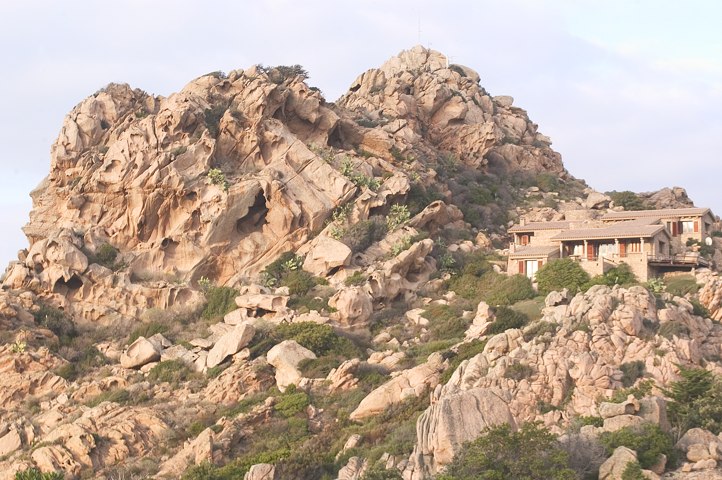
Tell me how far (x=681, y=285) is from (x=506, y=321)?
1075 centimetres

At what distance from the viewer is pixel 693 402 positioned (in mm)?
38469

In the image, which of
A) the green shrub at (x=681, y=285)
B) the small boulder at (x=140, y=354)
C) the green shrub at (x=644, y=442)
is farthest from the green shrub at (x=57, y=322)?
the green shrub at (x=644, y=442)

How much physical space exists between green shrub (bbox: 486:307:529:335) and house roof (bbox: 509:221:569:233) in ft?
48.1

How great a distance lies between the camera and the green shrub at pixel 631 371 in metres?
43.7

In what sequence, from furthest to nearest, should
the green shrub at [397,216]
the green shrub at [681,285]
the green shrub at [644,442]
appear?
the green shrub at [397,216] < the green shrub at [681,285] < the green shrub at [644,442]

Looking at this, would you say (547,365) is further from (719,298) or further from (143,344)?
(143,344)

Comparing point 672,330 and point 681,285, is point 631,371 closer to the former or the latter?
point 672,330

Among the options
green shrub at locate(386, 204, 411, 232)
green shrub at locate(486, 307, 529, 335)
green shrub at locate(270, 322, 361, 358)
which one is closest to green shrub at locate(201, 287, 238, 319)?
green shrub at locate(270, 322, 361, 358)

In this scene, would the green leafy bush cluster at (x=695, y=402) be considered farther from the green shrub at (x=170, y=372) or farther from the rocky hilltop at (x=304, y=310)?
the green shrub at (x=170, y=372)

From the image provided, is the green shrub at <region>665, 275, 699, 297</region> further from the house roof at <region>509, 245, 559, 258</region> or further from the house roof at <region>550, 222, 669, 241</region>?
the house roof at <region>509, 245, 559, 258</region>

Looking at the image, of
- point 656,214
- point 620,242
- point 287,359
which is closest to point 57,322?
point 287,359

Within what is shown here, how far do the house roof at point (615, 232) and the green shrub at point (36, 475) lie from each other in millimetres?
33419

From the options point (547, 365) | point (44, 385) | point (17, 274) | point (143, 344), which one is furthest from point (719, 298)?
point (17, 274)

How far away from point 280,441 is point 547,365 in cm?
1137
